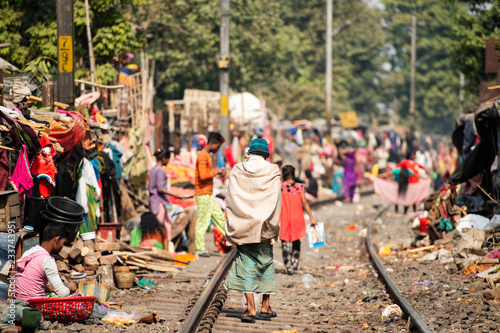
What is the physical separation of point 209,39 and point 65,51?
16880mm

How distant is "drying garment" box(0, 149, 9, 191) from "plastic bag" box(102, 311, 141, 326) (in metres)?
1.90

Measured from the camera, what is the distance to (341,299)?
9.38 meters

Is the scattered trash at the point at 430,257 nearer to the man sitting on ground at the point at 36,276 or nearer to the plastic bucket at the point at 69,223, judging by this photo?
the plastic bucket at the point at 69,223

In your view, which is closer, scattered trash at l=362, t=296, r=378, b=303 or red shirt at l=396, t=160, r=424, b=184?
scattered trash at l=362, t=296, r=378, b=303

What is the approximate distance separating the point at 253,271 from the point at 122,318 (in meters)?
1.53

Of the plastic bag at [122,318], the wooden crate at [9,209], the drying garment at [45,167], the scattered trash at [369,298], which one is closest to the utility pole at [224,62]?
the scattered trash at [369,298]

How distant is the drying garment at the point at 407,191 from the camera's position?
19.7 meters

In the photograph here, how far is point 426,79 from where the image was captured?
2687 inches

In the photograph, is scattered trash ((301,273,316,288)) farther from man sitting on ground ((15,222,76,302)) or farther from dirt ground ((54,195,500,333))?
man sitting on ground ((15,222,76,302))

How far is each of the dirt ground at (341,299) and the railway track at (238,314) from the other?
1cm

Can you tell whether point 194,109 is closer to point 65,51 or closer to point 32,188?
point 65,51

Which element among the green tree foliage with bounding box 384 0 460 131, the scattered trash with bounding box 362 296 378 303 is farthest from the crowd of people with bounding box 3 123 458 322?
the green tree foliage with bounding box 384 0 460 131

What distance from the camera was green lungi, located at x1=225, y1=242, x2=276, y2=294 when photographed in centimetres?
790

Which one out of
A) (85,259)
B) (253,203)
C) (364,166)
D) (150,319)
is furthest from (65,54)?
(364,166)
